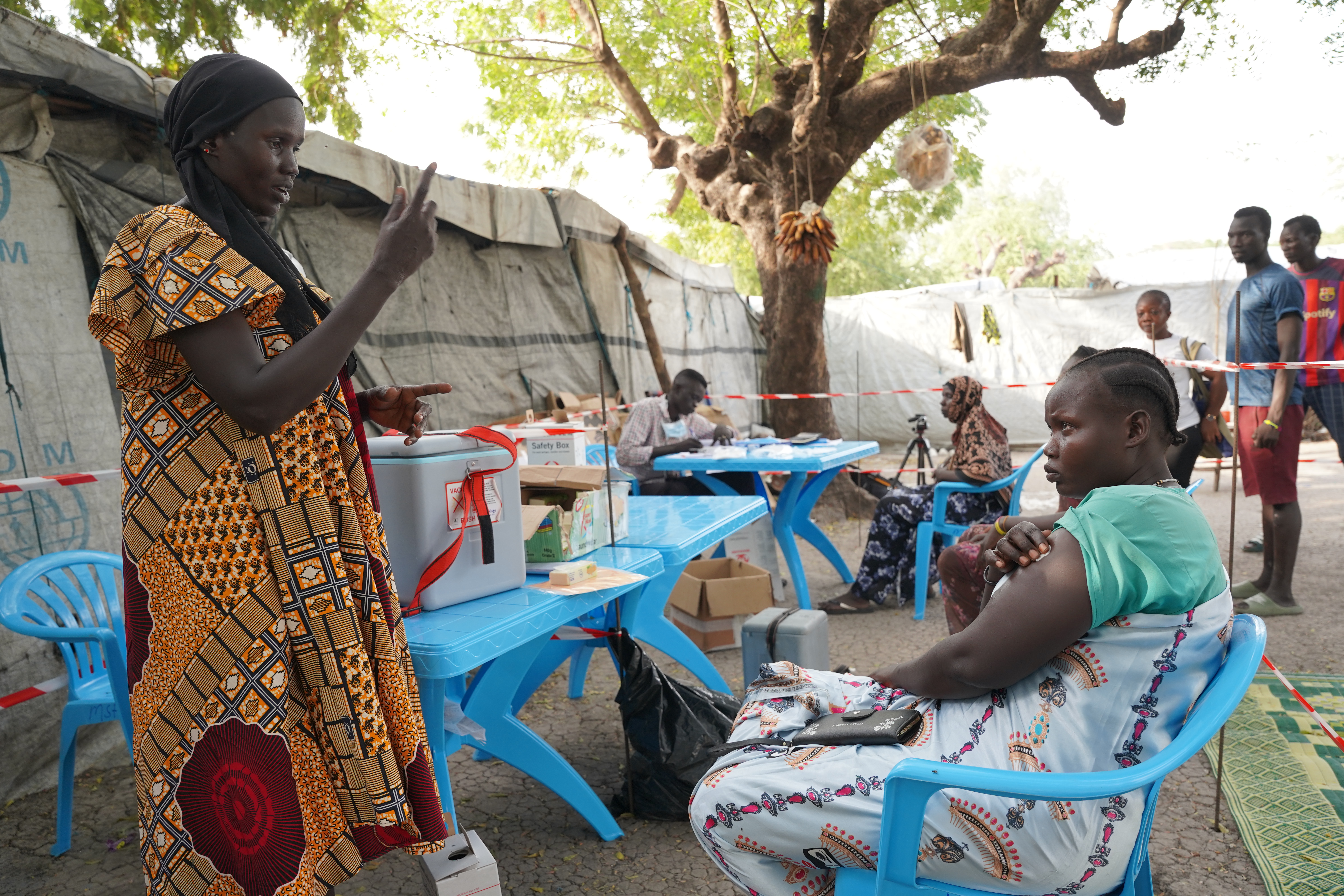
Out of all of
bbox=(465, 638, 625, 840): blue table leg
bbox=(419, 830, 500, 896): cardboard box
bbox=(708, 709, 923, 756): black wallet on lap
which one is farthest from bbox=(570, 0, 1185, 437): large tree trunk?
bbox=(419, 830, 500, 896): cardboard box

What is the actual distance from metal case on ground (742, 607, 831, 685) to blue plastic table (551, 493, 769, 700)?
0.89 feet

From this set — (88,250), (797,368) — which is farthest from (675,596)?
(797,368)

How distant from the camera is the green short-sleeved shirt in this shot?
4.38 ft

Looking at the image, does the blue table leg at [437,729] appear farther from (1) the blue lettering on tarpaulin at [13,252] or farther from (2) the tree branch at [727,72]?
(2) the tree branch at [727,72]

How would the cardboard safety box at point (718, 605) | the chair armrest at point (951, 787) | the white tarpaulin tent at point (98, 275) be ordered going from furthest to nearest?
the cardboard safety box at point (718, 605), the white tarpaulin tent at point (98, 275), the chair armrest at point (951, 787)

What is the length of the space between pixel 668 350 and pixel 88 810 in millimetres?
6968

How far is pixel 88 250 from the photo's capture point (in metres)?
3.52

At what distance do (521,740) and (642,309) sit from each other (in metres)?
6.31

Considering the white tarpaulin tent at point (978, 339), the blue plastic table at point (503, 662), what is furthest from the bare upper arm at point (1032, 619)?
the white tarpaulin tent at point (978, 339)

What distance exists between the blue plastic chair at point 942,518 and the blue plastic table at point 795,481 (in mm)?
586

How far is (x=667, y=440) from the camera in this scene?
5.70 metres

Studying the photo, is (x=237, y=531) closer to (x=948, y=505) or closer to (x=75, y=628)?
(x=75, y=628)

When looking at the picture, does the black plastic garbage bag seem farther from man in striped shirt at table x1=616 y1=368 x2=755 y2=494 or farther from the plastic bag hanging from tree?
the plastic bag hanging from tree

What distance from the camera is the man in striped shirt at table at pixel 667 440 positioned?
5445 millimetres
